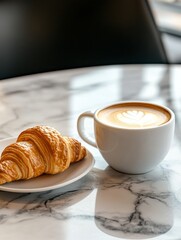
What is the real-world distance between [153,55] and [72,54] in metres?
0.22

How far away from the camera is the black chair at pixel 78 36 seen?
147cm

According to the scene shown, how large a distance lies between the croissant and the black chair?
77 centimetres

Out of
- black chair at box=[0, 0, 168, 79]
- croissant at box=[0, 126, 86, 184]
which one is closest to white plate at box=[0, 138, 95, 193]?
croissant at box=[0, 126, 86, 184]

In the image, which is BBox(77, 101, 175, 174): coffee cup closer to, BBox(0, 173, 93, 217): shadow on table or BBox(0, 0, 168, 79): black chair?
BBox(0, 173, 93, 217): shadow on table

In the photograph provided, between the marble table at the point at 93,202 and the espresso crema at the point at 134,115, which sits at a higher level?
the espresso crema at the point at 134,115

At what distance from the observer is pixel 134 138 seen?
2.30 feet

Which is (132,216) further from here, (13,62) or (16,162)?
(13,62)

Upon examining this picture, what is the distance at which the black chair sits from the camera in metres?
1.47

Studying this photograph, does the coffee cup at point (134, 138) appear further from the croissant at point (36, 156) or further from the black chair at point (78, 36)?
the black chair at point (78, 36)

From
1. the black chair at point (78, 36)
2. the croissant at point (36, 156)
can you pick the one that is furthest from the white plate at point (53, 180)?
the black chair at point (78, 36)

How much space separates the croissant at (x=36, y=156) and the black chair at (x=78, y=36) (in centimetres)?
77

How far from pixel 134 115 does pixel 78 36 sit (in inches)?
31.5

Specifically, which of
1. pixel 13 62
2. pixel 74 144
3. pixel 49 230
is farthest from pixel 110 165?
pixel 13 62

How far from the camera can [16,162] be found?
2.26 feet
